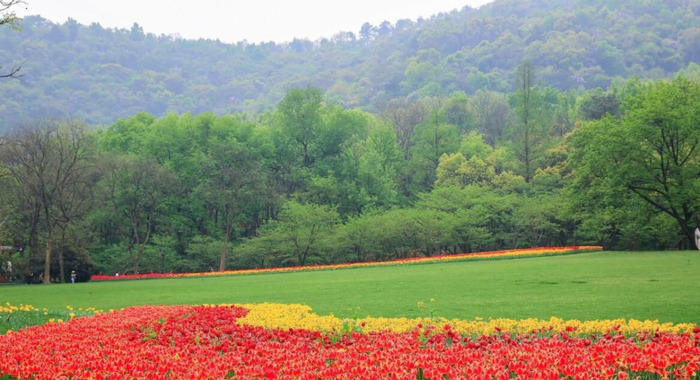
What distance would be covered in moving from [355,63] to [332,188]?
403ft

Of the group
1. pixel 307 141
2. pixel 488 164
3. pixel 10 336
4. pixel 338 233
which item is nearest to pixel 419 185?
pixel 488 164

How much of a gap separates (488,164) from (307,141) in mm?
17312

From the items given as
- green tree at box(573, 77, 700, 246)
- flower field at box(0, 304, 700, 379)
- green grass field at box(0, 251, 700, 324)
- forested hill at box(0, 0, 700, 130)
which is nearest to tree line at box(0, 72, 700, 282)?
green tree at box(573, 77, 700, 246)

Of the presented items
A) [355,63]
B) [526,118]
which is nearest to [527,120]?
[526,118]

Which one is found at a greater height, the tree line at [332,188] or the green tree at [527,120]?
the green tree at [527,120]

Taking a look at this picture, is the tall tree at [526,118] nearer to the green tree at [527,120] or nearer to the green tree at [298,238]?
the green tree at [527,120]

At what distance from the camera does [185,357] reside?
6141 millimetres

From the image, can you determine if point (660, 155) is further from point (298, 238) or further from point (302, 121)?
point (302, 121)

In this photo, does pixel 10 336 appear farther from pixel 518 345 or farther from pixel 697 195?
pixel 697 195

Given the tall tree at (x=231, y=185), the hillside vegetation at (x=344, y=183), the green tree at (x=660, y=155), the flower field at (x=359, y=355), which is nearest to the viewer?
the flower field at (x=359, y=355)

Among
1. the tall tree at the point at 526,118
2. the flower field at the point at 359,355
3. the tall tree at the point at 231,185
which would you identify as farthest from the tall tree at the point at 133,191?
the flower field at the point at 359,355

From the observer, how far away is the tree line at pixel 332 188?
3338cm

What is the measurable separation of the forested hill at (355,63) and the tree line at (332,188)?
3888 centimetres

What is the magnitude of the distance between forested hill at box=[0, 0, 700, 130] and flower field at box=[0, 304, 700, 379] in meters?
86.5
